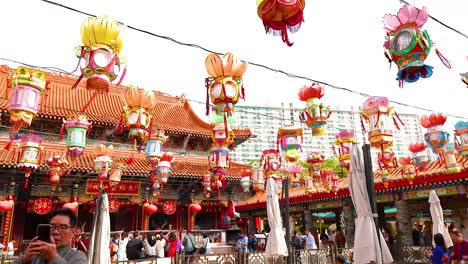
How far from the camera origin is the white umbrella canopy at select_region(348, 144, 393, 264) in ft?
18.4

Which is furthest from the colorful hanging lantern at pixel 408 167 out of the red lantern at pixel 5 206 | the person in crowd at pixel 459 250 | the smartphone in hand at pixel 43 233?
the red lantern at pixel 5 206

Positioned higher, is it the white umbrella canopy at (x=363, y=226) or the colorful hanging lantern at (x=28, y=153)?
the colorful hanging lantern at (x=28, y=153)

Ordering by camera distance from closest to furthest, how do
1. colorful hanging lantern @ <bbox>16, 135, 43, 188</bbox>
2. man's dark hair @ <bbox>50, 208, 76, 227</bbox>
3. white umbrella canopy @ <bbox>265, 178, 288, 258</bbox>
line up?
man's dark hair @ <bbox>50, 208, 76, 227</bbox>
white umbrella canopy @ <bbox>265, 178, 288, 258</bbox>
colorful hanging lantern @ <bbox>16, 135, 43, 188</bbox>

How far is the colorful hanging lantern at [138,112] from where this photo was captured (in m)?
8.45

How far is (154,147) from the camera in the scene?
11.3m

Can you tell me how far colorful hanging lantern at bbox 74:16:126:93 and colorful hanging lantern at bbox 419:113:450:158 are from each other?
988 cm

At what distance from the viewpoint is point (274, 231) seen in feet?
30.8

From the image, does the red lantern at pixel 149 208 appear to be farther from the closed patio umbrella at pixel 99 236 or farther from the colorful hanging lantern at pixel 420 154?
the colorful hanging lantern at pixel 420 154

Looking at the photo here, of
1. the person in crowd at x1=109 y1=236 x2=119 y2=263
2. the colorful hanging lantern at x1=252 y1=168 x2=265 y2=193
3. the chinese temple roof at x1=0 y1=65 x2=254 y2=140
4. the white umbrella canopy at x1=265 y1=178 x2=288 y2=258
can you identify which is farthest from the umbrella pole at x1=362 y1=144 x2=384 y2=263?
the chinese temple roof at x1=0 y1=65 x2=254 y2=140

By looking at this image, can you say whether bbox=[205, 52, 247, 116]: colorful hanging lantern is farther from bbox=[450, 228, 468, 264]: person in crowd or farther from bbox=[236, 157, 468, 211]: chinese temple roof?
bbox=[236, 157, 468, 211]: chinese temple roof

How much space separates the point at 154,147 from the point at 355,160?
7111 millimetres

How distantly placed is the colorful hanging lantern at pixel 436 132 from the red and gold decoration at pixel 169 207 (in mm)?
11819

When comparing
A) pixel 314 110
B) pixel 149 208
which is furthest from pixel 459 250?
pixel 149 208

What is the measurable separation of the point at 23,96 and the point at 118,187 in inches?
397
